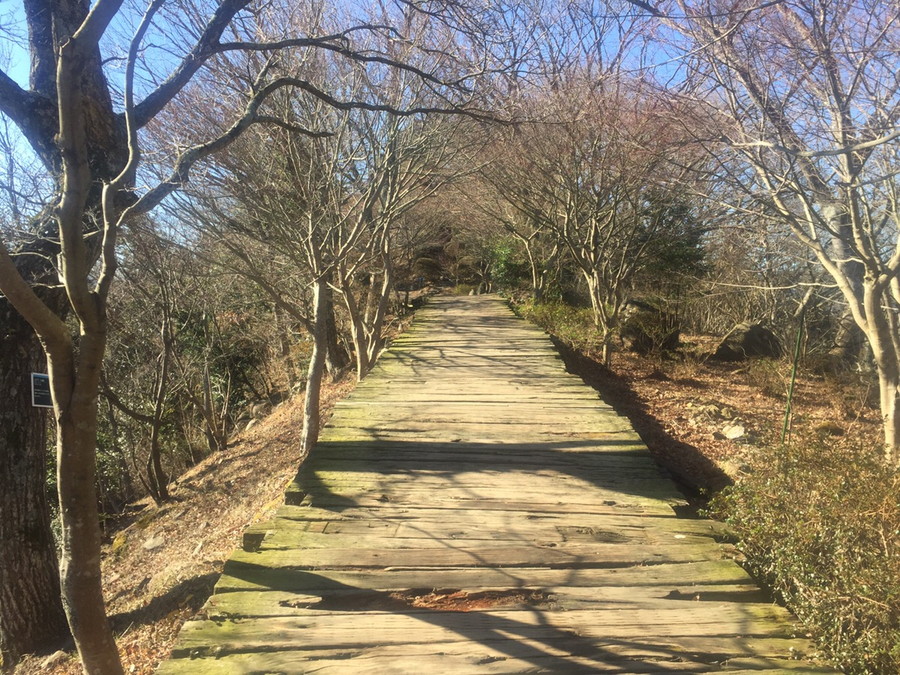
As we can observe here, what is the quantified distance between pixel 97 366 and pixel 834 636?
366 cm

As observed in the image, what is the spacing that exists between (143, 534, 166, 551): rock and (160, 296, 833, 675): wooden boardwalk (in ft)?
14.5

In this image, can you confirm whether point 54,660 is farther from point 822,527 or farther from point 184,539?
point 822,527

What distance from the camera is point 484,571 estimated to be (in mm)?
2893

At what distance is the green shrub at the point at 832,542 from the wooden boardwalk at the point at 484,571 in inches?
7.7

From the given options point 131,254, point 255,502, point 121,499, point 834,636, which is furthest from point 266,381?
point 834,636

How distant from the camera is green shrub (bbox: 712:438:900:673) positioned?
2.38 metres

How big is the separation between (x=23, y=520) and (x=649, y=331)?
1055 centimetres

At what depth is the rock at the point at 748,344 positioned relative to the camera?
1276cm

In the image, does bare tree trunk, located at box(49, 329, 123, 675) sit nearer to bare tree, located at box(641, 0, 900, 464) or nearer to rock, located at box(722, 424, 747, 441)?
bare tree, located at box(641, 0, 900, 464)

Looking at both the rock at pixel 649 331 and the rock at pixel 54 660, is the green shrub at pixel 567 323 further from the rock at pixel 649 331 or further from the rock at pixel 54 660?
the rock at pixel 54 660

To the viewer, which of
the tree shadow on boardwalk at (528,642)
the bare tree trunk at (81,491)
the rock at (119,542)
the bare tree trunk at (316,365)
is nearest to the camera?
the tree shadow on boardwalk at (528,642)

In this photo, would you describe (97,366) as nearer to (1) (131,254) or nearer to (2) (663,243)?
(1) (131,254)

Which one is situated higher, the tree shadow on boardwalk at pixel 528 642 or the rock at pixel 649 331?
the rock at pixel 649 331

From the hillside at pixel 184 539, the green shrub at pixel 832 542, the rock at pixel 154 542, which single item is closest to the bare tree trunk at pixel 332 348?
the hillside at pixel 184 539
